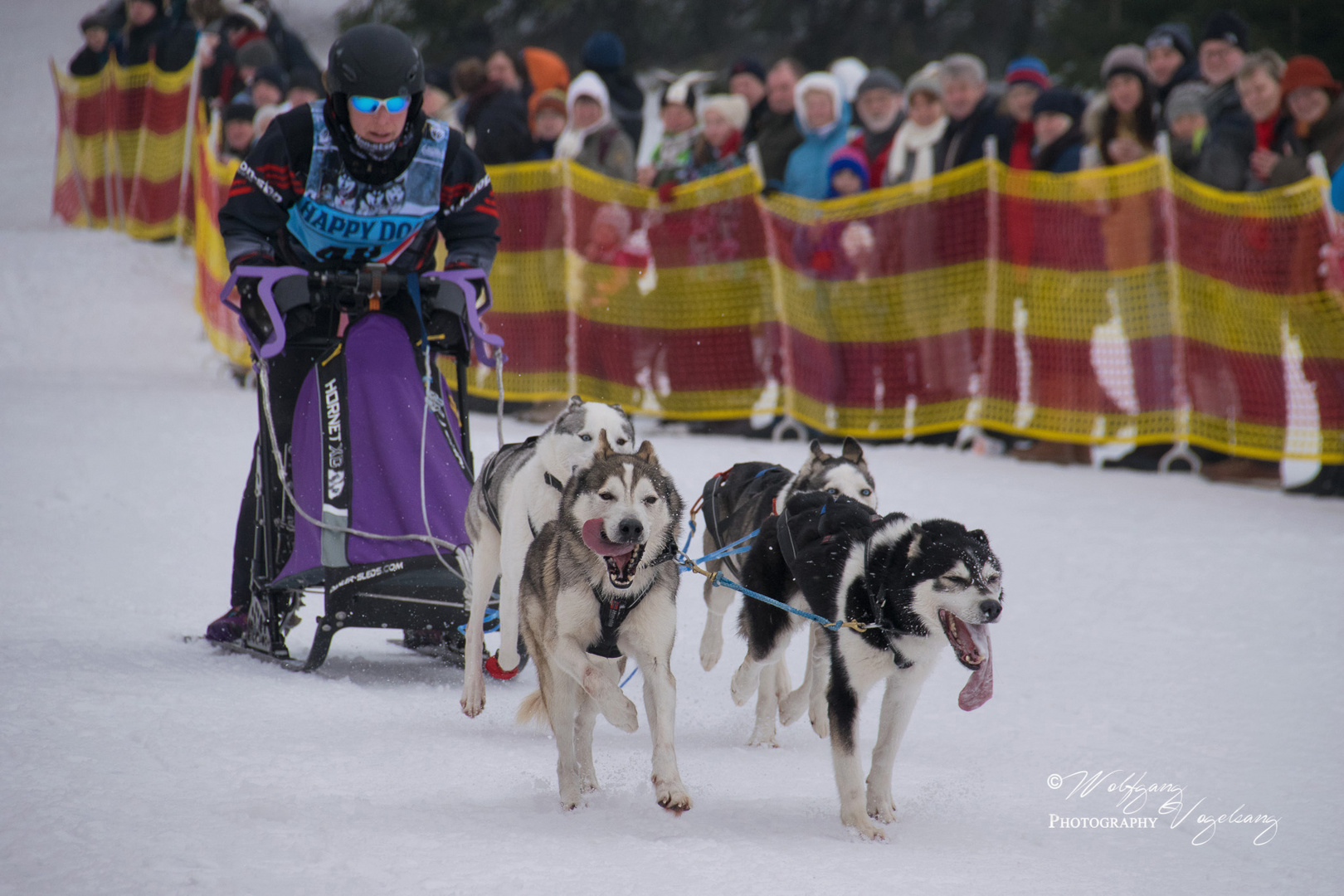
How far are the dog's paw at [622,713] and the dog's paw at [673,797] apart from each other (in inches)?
6.8

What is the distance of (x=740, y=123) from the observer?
9641 millimetres

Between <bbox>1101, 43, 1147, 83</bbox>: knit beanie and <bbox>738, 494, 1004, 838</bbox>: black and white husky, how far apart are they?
5900 mm

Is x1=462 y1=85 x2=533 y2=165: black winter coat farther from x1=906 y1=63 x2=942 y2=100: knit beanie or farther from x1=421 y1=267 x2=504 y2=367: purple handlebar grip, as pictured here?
x1=421 y1=267 x2=504 y2=367: purple handlebar grip

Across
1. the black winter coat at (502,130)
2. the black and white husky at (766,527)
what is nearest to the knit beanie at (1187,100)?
the black winter coat at (502,130)

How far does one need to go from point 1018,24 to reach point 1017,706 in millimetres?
17900

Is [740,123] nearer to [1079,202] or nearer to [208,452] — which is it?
[1079,202]

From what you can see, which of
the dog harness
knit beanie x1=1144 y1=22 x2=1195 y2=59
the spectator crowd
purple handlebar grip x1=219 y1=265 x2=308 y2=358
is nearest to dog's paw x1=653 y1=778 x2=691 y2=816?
the dog harness

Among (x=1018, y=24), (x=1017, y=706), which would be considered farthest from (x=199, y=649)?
(x=1018, y=24)

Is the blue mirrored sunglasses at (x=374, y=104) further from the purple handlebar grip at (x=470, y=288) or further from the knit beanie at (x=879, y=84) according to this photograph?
the knit beanie at (x=879, y=84)

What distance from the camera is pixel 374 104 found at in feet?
13.6

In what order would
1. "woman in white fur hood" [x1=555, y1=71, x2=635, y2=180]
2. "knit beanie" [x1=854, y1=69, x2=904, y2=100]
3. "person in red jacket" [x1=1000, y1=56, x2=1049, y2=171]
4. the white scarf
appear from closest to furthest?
"person in red jacket" [x1=1000, y1=56, x2=1049, y2=171] < the white scarf < "knit beanie" [x1=854, y1=69, x2=904, y2=100] < "woman in white fur hood" [x1=555, y1=71, x2=635, y2=180]

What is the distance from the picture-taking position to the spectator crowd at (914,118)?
7883 millimetres

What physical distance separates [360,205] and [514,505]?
1213 mm

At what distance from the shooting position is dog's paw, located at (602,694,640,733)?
3.20 m
